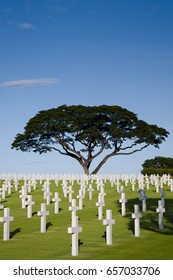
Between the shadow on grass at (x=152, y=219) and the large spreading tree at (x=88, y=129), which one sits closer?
the shadow on grass at (x=152, y=219)

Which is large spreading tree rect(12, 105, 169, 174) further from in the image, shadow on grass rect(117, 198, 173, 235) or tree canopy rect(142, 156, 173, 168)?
shadow on grass rect(117, 198, 173, 235)

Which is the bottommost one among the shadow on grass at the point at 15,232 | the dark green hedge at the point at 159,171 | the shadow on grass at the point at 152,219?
the shadow on grass at the point at 15,232

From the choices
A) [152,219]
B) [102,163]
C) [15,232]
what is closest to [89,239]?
[15,232]

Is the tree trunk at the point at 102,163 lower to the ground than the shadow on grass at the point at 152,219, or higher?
higher

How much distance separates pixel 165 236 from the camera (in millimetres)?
13930

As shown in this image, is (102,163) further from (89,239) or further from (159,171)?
(89,239)

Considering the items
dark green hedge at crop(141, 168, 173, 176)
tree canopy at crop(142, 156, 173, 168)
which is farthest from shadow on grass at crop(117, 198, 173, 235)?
tree canopy at crop(142, 156, 173, 168)

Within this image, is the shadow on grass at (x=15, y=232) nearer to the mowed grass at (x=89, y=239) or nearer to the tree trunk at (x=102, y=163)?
the mowed grass at (x=89, y=239)

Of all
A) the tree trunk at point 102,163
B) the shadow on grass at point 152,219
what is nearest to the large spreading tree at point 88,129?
the tree trunk at point 102,163

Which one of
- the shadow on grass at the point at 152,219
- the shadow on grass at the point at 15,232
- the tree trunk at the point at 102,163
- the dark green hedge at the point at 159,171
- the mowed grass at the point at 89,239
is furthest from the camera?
the tree trunk at the point at 102,163

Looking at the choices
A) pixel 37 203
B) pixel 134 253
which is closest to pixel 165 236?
pixel 134 253

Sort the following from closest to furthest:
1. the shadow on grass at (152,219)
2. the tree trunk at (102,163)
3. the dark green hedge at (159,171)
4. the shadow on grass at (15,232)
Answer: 1. the shadow on grass at (15,232)
2. the shadow on grass at (152,219)
3. the dark green hedge at (159,171)
4. the tree trunk at (102,163)

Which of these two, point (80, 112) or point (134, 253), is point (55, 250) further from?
point (80, 112)
